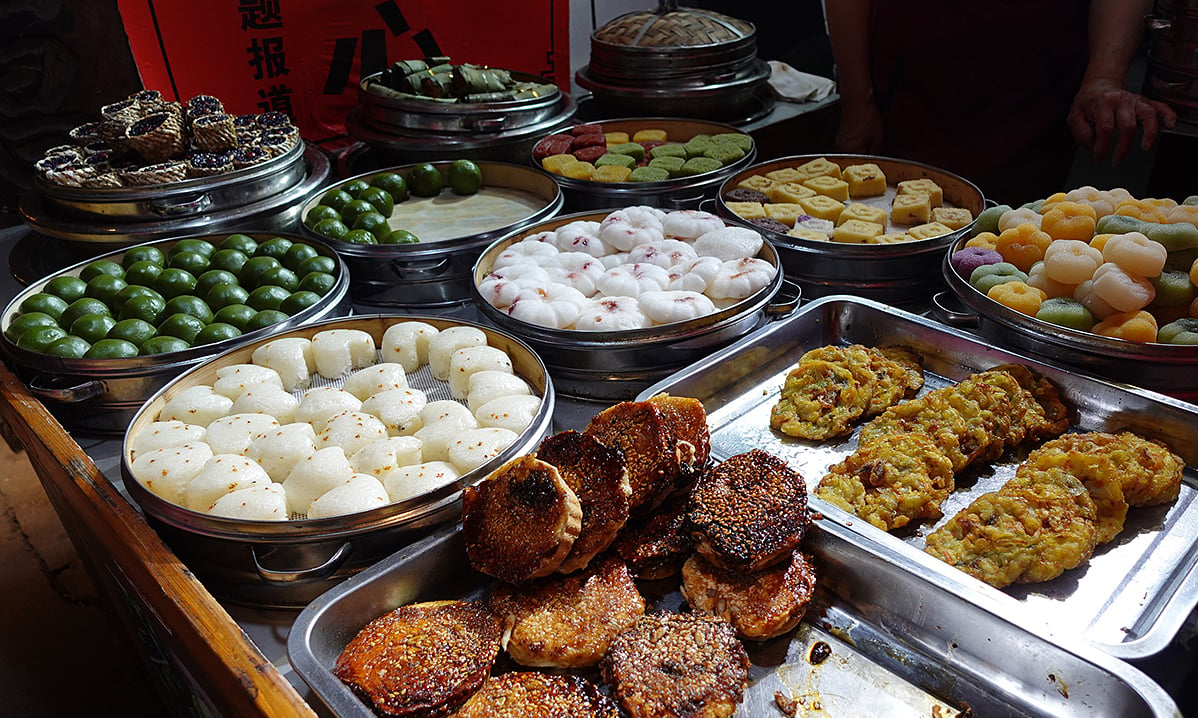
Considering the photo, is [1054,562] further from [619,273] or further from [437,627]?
[619,273]

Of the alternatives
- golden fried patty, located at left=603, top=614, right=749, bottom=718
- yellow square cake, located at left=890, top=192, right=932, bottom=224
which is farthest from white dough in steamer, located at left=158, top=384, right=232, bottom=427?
yellow square cake, located at left=890, top=192, right=932, bottom=224

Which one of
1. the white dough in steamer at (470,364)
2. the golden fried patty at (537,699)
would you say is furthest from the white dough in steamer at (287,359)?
the golden fried patty at (537,699)

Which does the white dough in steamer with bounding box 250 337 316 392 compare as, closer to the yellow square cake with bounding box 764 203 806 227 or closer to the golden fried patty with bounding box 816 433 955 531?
the golden fried patty with bounding box 816 433 955 531

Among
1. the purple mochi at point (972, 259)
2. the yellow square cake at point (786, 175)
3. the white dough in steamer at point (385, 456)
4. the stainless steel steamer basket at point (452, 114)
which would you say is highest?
the stainless steel steamer basket at point (452, 114)

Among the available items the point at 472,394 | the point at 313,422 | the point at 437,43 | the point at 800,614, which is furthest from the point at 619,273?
the point at 437,43

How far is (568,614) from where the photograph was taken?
5.32ft

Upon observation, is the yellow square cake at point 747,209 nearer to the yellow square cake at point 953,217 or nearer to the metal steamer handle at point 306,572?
the yellow square cake at point 953,217

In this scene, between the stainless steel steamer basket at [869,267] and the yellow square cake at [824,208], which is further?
the yellow square cake at [824,208]

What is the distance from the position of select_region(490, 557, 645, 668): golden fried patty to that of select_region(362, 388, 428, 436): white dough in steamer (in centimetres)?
63

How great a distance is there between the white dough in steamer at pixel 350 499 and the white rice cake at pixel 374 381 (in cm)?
47

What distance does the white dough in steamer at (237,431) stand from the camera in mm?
2047

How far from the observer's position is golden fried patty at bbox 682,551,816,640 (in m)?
1.62

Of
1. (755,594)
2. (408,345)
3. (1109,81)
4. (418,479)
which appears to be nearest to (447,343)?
(408,345)

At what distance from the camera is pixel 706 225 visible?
294 centimetres
